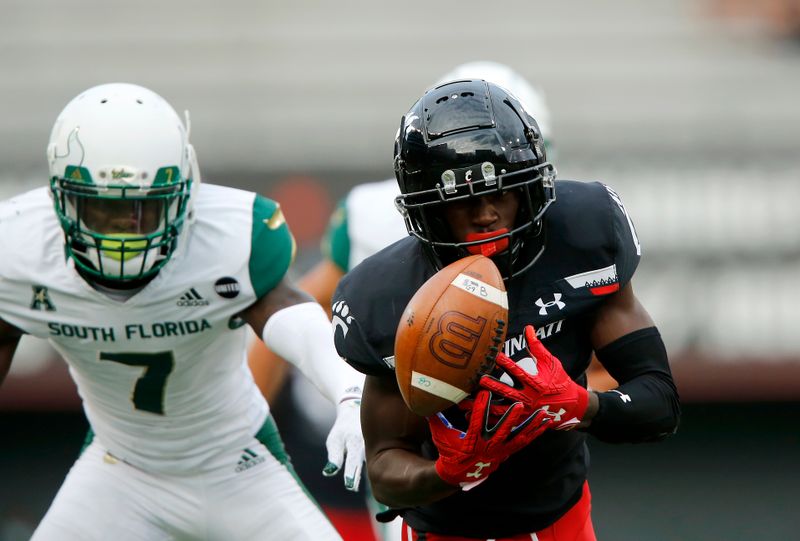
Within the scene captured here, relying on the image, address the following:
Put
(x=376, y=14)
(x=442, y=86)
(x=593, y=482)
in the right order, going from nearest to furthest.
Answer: (x=442, y=86), (x=593, y=482), (x=376, y=14)

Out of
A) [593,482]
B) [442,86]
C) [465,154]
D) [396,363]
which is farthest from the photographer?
[593,482]

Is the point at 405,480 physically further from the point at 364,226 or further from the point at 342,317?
the point at 364,226

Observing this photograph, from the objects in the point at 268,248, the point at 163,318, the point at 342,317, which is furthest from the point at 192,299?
the point at 342,317

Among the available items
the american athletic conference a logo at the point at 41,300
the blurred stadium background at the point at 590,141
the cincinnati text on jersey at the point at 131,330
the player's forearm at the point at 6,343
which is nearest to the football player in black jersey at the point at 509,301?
the cincinnati text on jersey at the point at 131,330

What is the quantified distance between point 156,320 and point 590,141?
472cm

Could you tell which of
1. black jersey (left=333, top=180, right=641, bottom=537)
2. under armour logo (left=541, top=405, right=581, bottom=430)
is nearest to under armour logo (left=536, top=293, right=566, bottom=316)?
Result: black jersey (left=333, top=180, right=641, bottom=537)

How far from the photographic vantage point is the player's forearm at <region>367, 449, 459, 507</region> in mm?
2350

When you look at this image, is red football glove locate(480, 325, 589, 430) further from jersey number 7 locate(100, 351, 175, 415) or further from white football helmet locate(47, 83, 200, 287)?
jersey number 7 locate(100, 351, 175, 415)

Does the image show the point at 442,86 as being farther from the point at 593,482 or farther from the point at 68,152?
the point at 593,482

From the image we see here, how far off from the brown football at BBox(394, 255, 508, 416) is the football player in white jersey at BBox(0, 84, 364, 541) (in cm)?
72

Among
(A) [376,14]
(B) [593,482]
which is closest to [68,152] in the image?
(B) [593,482]

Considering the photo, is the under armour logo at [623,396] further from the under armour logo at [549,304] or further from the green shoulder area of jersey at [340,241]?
the green shoulder area of jersey at [340,241]

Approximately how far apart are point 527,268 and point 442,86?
432 mm

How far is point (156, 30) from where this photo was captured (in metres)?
8.66
